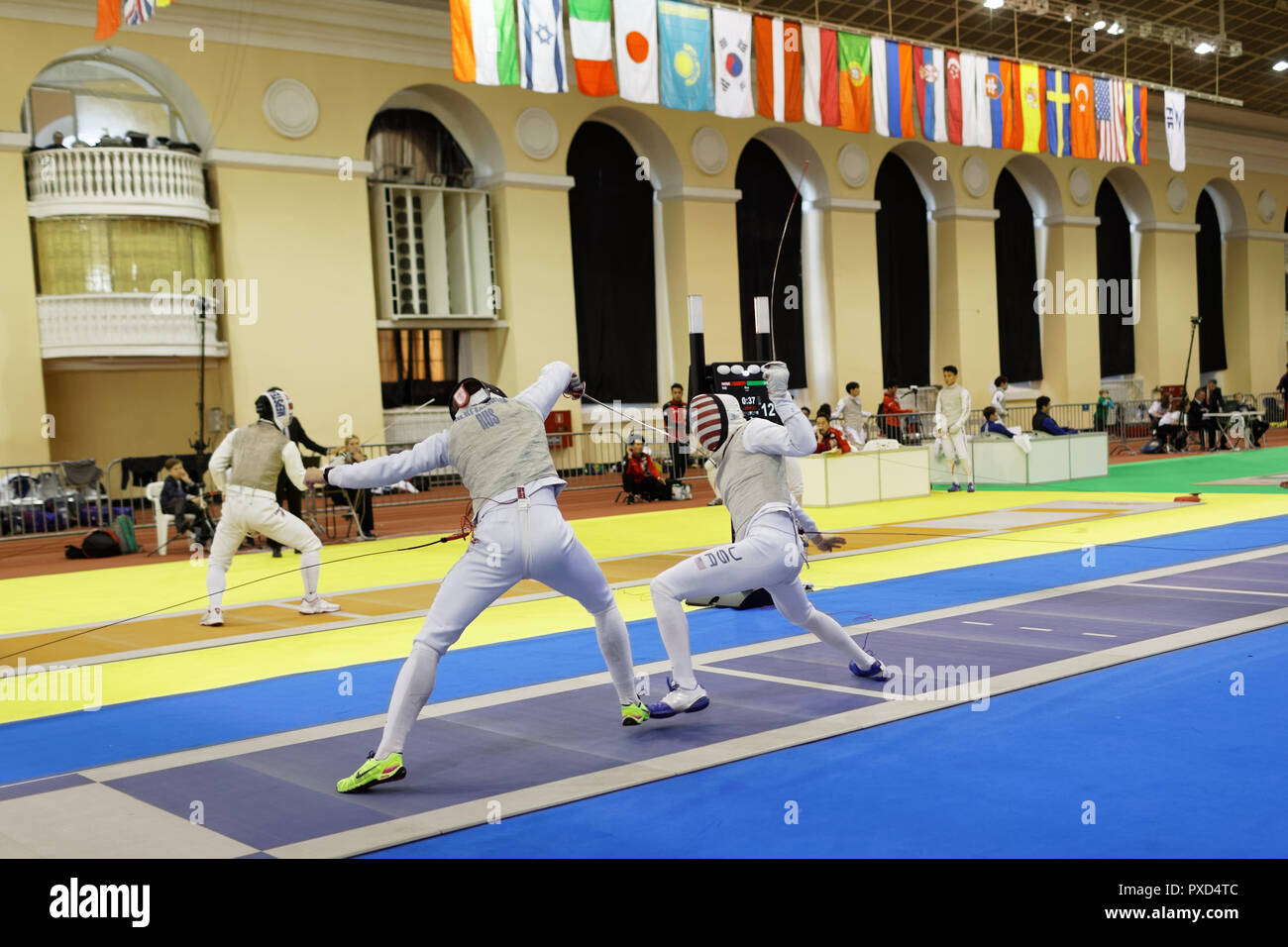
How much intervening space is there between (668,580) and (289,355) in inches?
640

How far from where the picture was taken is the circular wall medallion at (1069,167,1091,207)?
3120 cm

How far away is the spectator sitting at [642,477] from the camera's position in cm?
1752

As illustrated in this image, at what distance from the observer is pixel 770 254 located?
26.6 metres

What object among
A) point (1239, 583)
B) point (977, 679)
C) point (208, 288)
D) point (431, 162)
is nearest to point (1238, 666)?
point (977, 679)

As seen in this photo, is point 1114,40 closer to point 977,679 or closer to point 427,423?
point 427,423

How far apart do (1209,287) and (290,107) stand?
28.5 m

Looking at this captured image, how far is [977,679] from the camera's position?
18.2ft

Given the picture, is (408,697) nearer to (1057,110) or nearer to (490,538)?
(490,538)

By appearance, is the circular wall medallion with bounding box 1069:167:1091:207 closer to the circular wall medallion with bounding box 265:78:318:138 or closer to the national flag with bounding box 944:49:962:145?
the national flag with bounding box 944:49:962:145

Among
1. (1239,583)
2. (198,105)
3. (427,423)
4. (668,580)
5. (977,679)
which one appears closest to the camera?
(668,580)

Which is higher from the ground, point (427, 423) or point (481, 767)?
point (427, 423)

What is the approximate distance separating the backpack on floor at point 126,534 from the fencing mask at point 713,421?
1060 centimetres

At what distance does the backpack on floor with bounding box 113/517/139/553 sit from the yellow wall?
4.90 metres

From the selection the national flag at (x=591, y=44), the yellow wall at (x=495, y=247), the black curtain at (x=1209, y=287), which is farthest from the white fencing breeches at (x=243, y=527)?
the black curtain at (x=1209, y=287)
